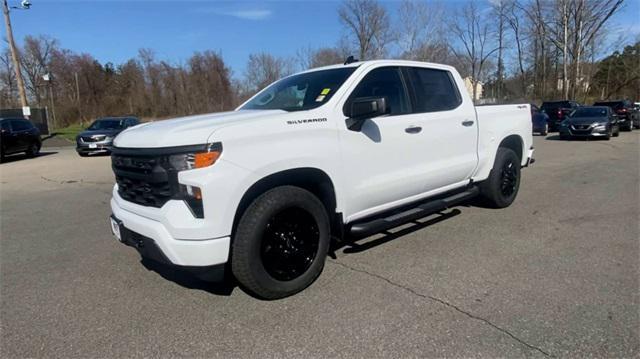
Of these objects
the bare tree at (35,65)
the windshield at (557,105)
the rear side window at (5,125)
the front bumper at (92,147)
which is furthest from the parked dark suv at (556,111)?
the bare tree at (35,65)

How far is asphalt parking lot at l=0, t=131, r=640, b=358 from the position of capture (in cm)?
280

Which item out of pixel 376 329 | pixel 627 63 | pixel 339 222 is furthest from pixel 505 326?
pixel 627 63

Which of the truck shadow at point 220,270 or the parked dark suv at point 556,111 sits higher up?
the parked dark suv at point 556,111

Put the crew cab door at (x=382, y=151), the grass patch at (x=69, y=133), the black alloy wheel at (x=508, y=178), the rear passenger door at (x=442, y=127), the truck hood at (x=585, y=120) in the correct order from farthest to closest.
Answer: the grass patch at (x=69, y=133)
the truck hood at (x=585, y=120)
the black alloy wheel at (x=508, y=178)
the rear passenger door at (x=442, y=127)
the crew cab door at (x=382, y=151)

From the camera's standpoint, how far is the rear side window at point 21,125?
16.7 m

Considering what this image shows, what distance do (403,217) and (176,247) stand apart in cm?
221

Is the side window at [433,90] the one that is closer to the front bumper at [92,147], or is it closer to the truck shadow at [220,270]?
the truck shadow at [220,270]

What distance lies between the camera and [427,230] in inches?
201

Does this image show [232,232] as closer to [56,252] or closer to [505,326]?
[505,326]

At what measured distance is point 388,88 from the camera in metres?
4.32

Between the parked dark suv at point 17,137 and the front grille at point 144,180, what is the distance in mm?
15911

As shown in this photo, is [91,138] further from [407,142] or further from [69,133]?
[69,133]

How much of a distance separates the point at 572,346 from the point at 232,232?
2452 mm

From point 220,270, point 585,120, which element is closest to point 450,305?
point 220,270
